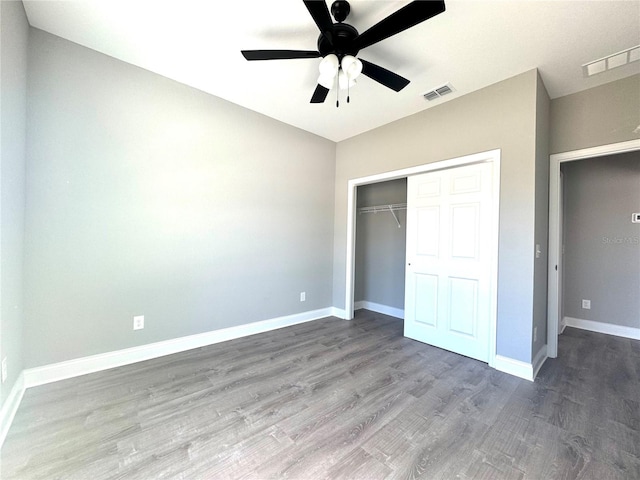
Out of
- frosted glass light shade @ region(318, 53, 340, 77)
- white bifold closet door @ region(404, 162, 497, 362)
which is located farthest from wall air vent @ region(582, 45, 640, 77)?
frosted glass light shade @ region(318, 53, 340, 77)

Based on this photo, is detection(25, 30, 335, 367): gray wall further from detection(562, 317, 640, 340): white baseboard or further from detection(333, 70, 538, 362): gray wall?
detection(562, 317, 640, 340): white baseboard

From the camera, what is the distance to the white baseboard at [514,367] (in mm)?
2270

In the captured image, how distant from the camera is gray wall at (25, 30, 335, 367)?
2.05 metres

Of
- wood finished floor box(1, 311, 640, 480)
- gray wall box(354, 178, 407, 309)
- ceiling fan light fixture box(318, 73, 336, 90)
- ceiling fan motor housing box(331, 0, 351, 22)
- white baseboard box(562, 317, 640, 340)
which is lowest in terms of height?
wood finished floor box(1, 311, 640, 480)

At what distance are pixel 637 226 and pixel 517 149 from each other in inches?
102

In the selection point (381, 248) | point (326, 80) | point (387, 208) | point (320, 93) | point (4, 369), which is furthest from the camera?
point (381, 248)

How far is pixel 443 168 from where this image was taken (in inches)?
115

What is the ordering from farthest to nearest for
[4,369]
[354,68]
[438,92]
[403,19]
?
[438,92], [354,68], [4,369], [403,19]

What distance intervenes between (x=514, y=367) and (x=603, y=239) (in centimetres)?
276

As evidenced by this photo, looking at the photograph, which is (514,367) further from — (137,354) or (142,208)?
(142,208)

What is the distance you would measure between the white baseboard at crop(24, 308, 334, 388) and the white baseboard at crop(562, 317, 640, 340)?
165 inches

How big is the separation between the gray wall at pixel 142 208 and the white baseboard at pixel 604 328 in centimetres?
417

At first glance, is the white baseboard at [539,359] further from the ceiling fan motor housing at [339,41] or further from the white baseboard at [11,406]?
the white baseboard at [11,406]

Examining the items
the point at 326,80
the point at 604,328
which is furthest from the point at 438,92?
the point at 604,328
